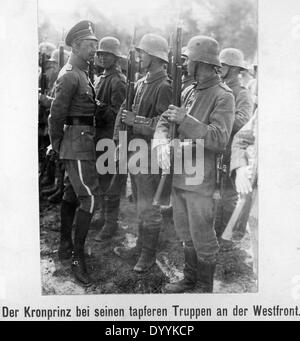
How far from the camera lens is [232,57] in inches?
161

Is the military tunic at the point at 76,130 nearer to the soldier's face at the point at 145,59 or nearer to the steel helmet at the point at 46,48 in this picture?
the steel helmet at the point at 46,48

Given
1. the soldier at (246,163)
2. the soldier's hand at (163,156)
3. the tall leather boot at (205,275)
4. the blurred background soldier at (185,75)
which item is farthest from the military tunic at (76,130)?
the soldier at (246,163)

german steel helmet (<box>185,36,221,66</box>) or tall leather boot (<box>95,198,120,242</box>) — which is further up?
german steel helmet (<box>185,36,221,66</box>)

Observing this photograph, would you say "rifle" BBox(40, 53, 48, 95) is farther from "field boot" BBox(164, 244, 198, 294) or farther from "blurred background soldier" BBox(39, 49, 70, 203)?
"field boot" BBox(164, 244, 198, 294)

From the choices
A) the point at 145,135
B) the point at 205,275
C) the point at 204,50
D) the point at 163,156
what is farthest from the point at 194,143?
the point at 205,275

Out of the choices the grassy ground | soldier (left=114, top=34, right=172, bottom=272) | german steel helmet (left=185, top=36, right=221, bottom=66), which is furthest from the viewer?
the grassy ground

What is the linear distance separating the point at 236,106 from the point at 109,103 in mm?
830

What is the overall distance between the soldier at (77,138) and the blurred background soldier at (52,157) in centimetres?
5

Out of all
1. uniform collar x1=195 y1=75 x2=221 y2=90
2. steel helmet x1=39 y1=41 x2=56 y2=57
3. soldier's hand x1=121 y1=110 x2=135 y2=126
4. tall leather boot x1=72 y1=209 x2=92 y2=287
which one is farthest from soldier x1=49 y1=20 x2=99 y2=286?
uniform collar x1=195 y1=75 x2=221 y2=90

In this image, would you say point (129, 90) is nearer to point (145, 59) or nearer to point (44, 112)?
point (145, 59)

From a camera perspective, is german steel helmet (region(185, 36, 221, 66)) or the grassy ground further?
the grassy ground

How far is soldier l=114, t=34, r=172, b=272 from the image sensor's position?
4.12 metres
